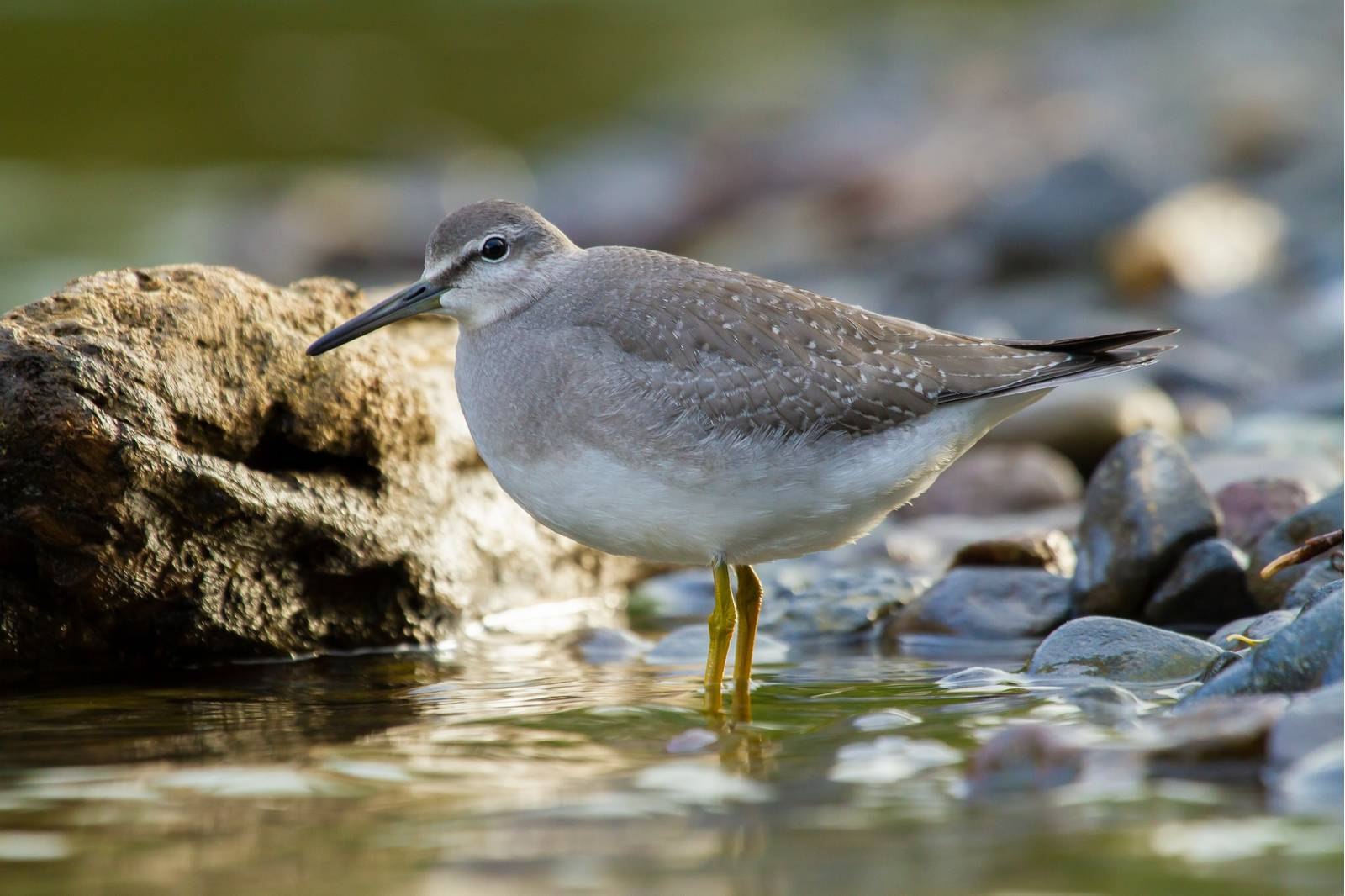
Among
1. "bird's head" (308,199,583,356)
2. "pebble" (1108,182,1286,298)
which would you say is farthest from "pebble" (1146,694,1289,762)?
"pebble" (1108,182,1286,298)

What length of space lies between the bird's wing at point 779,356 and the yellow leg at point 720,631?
30.2 inches

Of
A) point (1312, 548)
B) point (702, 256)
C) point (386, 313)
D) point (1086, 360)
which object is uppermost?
point (702, 256)

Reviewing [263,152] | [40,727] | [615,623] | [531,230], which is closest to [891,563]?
[615,623]

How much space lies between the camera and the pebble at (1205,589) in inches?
275

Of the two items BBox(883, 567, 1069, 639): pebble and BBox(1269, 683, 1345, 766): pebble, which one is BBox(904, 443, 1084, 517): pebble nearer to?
BBox(883, 567, 1069, 639): pebble

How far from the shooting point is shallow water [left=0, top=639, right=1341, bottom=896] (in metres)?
3.98

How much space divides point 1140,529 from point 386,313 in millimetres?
3745

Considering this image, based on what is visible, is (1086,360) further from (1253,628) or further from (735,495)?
(735,495)

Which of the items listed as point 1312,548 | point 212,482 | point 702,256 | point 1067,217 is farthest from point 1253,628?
point 702,256

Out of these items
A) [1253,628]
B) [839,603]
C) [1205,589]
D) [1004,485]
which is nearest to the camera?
[1253,628]

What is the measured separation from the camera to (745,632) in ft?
21.9

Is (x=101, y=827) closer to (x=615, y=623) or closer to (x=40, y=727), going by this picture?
(x=40, y=727)

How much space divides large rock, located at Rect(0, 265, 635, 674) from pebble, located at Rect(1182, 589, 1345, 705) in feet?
12.9

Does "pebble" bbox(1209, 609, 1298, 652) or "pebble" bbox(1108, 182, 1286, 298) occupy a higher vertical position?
"pebble" bbox(1108, 182, 1286, 298)
